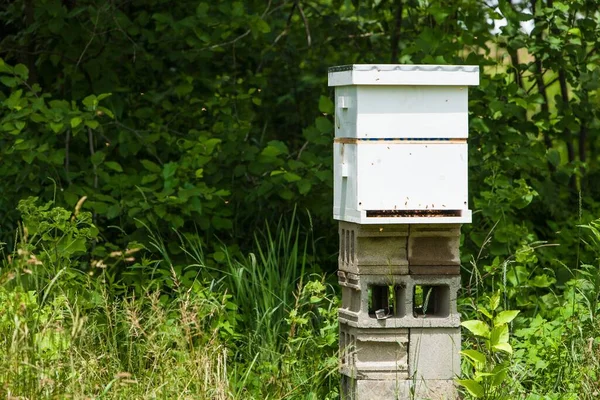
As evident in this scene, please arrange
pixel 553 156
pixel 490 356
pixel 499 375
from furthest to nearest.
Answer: pixel 553 156
pixel 490 356
pixel 499 375

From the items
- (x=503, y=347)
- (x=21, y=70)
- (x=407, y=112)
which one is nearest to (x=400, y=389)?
(x=503, y=347)

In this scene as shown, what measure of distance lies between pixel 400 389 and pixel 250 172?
2418 mm

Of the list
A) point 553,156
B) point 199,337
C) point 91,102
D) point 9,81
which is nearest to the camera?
point 199,337

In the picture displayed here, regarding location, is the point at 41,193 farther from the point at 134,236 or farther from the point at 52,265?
the point at 52,265

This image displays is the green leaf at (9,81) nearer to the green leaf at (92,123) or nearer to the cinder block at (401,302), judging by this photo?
the green leaf at (92,123)

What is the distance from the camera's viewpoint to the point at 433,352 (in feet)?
14.1

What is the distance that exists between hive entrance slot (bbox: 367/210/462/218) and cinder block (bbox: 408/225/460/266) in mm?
55

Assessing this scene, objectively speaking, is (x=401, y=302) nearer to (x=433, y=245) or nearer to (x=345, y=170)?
(x=433, y=245)

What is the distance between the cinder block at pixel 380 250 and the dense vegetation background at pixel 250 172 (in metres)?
0.46

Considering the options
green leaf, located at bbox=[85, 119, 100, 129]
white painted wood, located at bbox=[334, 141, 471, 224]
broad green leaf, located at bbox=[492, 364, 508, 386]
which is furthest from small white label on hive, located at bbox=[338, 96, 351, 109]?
green leaf, located at bbox=[85, 119, 100, 129]

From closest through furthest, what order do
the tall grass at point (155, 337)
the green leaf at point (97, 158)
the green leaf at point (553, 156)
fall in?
the tall grass at point (155, 337) < the green leaf at point (97, 158) < the green leaf at point (553, 156)

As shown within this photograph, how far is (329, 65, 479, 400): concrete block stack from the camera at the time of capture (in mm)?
4152

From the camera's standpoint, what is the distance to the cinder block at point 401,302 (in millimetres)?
4266

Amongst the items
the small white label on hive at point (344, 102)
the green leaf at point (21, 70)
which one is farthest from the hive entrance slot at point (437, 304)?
the green leaf at point (21, 70)
